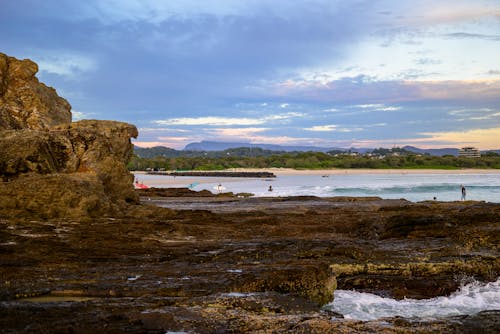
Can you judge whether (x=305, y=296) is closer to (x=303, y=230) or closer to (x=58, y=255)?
(x=58, y=255)

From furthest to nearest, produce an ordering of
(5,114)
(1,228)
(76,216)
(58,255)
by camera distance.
Answer: (5,114)
(76,216)
(1,228)
(58,255)

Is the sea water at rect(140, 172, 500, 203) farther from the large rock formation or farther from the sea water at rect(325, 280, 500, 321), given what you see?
the sea water at rect(325, 280, 500, 321)

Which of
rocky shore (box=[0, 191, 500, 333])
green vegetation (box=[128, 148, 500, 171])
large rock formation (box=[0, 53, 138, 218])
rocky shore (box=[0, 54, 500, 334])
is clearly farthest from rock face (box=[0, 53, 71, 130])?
green vegetation (box=[128, 148, 500, 171])

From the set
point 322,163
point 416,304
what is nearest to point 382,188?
point 416,304

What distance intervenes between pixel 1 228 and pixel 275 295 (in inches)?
327

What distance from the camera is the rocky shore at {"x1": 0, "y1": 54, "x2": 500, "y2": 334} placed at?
6383 mm

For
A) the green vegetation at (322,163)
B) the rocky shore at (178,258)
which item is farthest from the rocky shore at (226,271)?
the green vegetation at (322,163)

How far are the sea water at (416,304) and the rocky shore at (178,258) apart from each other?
0.92 feet

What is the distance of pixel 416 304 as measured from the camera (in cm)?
862

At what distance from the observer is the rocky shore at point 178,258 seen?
20.9 feet

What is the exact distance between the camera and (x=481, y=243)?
12.9 m

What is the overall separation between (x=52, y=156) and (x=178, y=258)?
9.35 m

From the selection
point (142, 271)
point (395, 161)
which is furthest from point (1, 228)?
point (395, 161)

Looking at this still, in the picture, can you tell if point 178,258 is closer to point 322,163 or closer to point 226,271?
point 226,271
